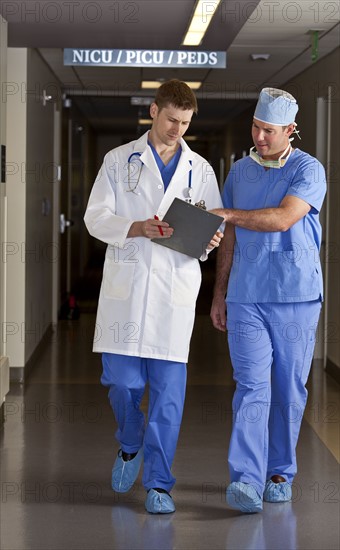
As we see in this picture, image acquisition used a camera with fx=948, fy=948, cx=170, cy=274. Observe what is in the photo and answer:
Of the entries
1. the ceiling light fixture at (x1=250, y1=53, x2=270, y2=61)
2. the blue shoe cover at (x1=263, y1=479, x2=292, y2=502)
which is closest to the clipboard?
the blue shoe cover at (x1=263, y1=479, x2=292, y2=502)

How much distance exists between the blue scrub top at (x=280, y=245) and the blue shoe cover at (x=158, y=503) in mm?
797

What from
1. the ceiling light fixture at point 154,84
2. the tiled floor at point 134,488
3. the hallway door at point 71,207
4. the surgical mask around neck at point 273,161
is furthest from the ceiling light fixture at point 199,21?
the hallway door at point 71,207

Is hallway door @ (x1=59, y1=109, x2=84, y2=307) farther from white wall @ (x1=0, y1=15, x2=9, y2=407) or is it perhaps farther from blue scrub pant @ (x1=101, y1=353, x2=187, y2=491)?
blue scrub pant @ (x1=101, y1=353, x2=187, y2=491)

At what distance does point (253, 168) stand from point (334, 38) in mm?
2569

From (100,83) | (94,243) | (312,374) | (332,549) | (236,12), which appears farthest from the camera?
(94,243)

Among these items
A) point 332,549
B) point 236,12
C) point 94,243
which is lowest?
point 332,549

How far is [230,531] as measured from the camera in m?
3.44

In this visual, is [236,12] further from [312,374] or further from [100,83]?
[100,83]

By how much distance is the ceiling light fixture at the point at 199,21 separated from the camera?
454 cm

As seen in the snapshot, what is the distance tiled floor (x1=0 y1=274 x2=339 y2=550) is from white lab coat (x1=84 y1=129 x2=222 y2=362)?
62cm

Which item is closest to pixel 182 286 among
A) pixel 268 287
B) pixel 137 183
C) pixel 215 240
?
pixel 215 240

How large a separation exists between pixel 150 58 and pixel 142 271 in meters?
2.03

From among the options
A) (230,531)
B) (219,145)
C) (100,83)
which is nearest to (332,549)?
(230,531)

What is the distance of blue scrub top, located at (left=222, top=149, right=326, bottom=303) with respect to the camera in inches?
142
